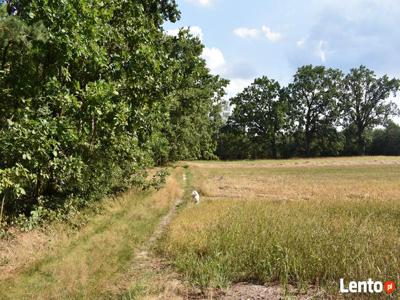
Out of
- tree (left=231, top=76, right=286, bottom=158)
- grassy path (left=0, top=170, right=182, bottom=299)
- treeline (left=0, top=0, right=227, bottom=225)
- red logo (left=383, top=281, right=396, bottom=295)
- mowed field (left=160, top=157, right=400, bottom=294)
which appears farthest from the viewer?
tree (left=231, top=76, right=286, bottom=158)

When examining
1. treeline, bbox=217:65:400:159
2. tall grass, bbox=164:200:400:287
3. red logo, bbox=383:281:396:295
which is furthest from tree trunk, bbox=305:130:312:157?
red logo, bbox=383:281:396:295

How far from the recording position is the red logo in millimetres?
4795

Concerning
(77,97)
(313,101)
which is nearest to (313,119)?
(313,101)

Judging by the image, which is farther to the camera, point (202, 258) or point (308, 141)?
point (308, 141)

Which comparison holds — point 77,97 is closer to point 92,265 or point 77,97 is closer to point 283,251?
point 92,265

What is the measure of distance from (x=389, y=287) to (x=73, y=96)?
25.4 ft

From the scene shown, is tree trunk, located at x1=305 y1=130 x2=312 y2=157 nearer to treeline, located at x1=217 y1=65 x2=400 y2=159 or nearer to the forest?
treeline, located at x1=217 y1=65 x2=400 y2=159

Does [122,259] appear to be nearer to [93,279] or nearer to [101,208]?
[93,279]

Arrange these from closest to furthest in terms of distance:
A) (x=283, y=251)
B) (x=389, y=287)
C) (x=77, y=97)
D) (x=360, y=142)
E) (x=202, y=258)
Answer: (x=389, y=287) → (x=283, y=251) → (x=202, y=258) → (x=77, y=97) → (x=360, y=142)

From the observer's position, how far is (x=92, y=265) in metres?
7.02

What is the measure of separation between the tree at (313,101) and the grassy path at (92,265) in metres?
70.2

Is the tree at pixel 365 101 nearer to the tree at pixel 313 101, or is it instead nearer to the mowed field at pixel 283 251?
the tree at pixel 313 101

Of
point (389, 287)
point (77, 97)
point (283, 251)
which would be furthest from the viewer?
point (77, 97)

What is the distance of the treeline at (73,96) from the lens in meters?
6.87
